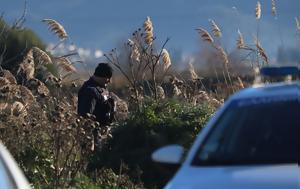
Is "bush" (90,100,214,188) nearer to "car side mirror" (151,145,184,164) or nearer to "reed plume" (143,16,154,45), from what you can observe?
"reed plume" (143,16,154,45)

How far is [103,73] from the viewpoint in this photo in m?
11.9

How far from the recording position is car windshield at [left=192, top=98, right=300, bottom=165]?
6363mm

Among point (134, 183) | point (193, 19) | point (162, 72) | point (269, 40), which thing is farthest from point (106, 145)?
point (193, 19)

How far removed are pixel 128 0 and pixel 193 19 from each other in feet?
16.2

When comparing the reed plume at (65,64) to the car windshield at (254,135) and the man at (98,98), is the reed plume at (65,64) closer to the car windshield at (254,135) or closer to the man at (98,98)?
the man at (98,98)

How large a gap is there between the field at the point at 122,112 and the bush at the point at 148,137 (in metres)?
0.01

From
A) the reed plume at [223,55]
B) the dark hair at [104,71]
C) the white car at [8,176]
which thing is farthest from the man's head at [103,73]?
the white car at [8,176]

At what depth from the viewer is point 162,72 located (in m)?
13.9

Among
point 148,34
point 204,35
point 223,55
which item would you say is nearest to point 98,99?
point 148,34

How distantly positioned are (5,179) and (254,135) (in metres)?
1.85

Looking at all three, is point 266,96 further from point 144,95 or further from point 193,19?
point 193,19

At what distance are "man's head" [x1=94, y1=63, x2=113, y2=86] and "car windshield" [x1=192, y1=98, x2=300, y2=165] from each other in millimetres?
4983

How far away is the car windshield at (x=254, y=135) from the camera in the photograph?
6363mm

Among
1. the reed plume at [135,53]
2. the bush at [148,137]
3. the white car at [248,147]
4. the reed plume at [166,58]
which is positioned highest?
the white car at [248,147]
